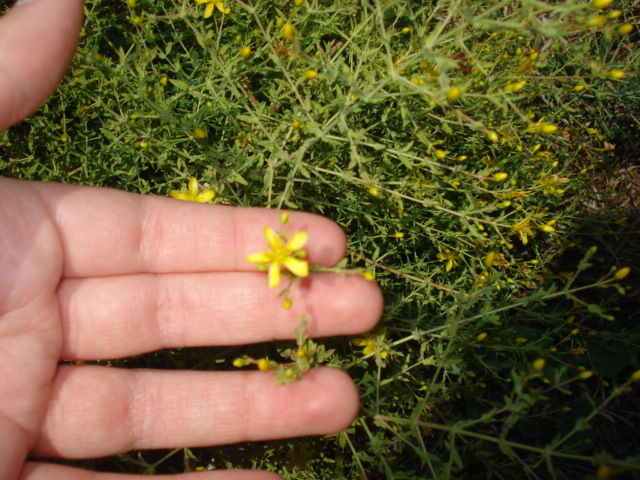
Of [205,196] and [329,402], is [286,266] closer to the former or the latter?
[329,402]

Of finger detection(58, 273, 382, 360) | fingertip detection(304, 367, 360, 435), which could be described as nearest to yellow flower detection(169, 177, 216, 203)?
finger detection(58, 273, 382, 360)

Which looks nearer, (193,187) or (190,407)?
(190,407)

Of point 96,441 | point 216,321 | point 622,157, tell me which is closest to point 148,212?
point 216,321

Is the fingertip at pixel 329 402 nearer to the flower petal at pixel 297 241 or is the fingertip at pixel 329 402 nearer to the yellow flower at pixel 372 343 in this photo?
the yellow flower at pixel 372 343

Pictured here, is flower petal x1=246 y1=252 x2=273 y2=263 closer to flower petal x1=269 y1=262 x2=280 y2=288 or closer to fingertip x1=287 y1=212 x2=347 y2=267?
flower petal x1=269 y1=262 x2=280 y2=288

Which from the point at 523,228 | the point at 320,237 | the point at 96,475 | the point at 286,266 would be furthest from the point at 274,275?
the point at 523,228

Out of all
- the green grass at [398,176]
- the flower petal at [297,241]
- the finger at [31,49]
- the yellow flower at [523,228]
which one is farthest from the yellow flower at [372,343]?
the finger at [31,49]
